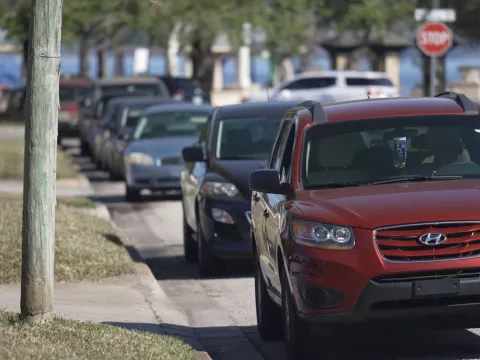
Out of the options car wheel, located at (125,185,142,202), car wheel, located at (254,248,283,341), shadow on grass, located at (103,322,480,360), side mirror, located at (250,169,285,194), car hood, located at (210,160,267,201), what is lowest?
car wheel, located at (125,185,142,202)

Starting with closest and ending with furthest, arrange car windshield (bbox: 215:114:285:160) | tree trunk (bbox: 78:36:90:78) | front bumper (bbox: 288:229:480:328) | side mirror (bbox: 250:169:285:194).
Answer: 1. front bumper (bbox: 288:229:480:328)
2. side mirror (bbox: 250:169:285:194)
3. car windshield (bbox: 215:114:285:160)
4. tree trunk (bbox: 78:36:90:78)

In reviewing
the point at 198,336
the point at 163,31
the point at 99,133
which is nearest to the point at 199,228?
the point at 198,336

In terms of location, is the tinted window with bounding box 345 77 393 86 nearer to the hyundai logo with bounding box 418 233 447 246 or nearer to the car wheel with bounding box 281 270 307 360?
the car wheel with bounding box 281 270 307 360

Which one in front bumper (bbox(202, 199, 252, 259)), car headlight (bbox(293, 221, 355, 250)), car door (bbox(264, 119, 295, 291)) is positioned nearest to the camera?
car headlight (bbox(293, 221, 355, 250))

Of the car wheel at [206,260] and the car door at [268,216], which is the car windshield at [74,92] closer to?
the car wheel at [206,260]

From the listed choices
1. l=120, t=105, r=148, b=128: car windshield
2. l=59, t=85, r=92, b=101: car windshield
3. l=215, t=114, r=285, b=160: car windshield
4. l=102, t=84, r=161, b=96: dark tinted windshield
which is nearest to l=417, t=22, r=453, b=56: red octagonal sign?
l=120, t=105, r=148, b=128: car windshield

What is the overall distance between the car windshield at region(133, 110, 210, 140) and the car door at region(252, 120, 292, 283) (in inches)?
544

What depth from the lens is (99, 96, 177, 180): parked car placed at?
27.2m

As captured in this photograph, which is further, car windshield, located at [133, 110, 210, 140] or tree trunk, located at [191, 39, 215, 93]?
tree trunk, located at [191, 39, 215, 93]

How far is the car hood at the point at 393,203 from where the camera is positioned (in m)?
8.14

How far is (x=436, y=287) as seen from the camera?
8078mm

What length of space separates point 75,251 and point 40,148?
4.79m

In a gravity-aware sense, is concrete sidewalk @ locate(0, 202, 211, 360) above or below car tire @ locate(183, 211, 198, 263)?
above

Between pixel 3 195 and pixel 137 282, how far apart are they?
326 inches
